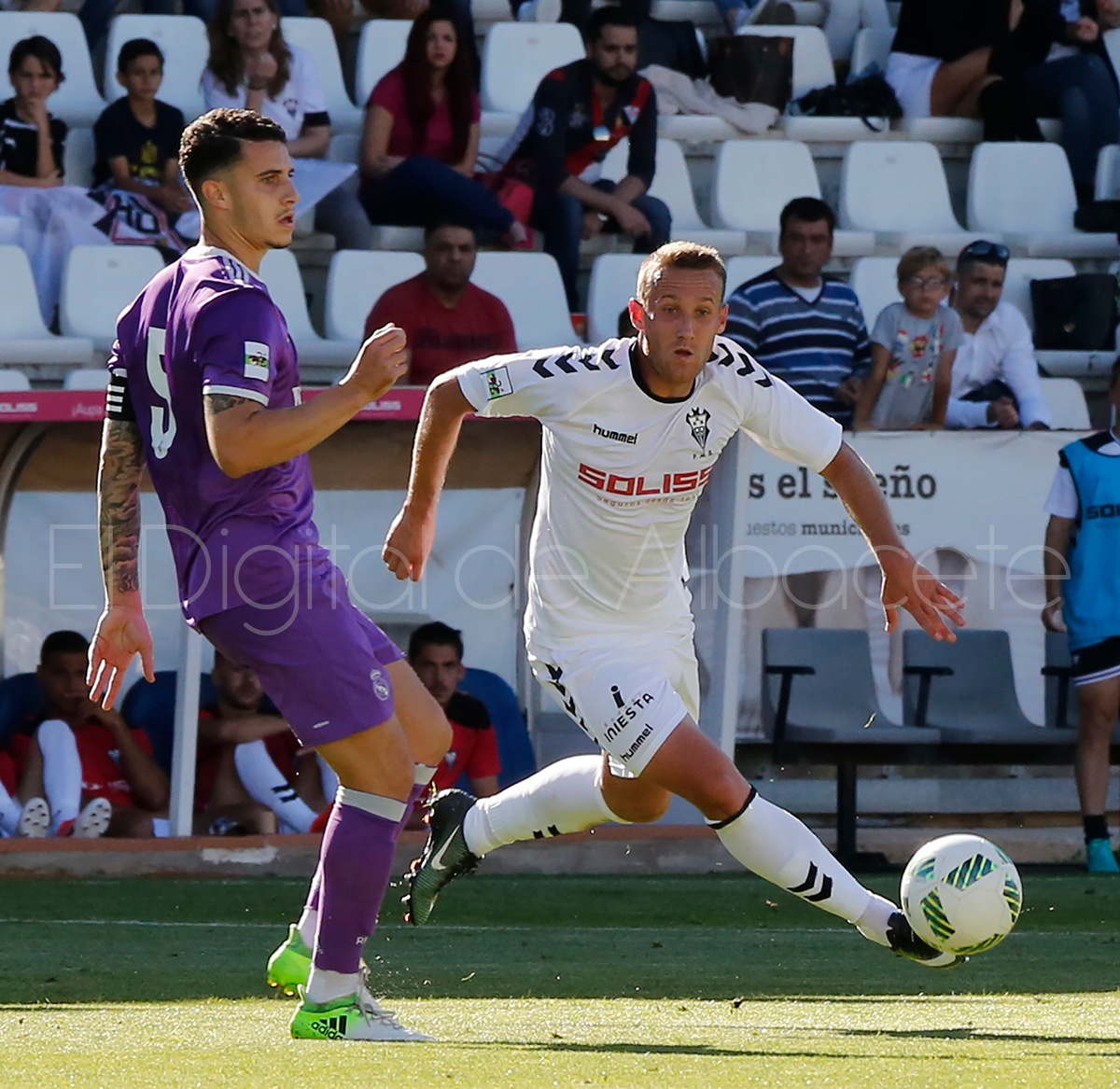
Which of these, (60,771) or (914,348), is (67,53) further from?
(914,348)

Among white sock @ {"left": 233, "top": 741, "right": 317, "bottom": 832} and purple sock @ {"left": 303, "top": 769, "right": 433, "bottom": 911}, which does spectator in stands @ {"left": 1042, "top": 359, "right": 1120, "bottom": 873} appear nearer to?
white sock @ {"left": 233, "top": 741, "right": 317, "bottom": 832}

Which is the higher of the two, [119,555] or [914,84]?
[914,84]

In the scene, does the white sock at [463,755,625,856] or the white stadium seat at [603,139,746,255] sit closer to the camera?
the white sock at [463,755,625,856]

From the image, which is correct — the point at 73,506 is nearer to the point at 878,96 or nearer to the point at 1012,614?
the point at 1012,614

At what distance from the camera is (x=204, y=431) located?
473 centimetres

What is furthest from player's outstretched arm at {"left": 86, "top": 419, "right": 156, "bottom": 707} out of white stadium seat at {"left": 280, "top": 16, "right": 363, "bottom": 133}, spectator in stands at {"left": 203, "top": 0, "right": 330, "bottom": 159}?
white stadium seat at {"left": 280, "top": 16, "right": 363, "bottom": 133}

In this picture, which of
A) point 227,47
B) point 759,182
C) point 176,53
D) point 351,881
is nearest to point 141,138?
point 227,47

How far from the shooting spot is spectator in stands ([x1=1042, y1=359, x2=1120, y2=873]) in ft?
33.8

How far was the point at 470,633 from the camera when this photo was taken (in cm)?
1075

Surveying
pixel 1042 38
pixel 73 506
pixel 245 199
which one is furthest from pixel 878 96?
pixel 245 199

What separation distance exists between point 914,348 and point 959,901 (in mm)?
6527

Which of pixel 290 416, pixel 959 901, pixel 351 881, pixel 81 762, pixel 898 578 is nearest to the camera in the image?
pixel 290 416

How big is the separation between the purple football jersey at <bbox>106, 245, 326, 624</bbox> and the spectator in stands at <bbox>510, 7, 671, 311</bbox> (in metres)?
7.30

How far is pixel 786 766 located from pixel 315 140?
4.32 metres
